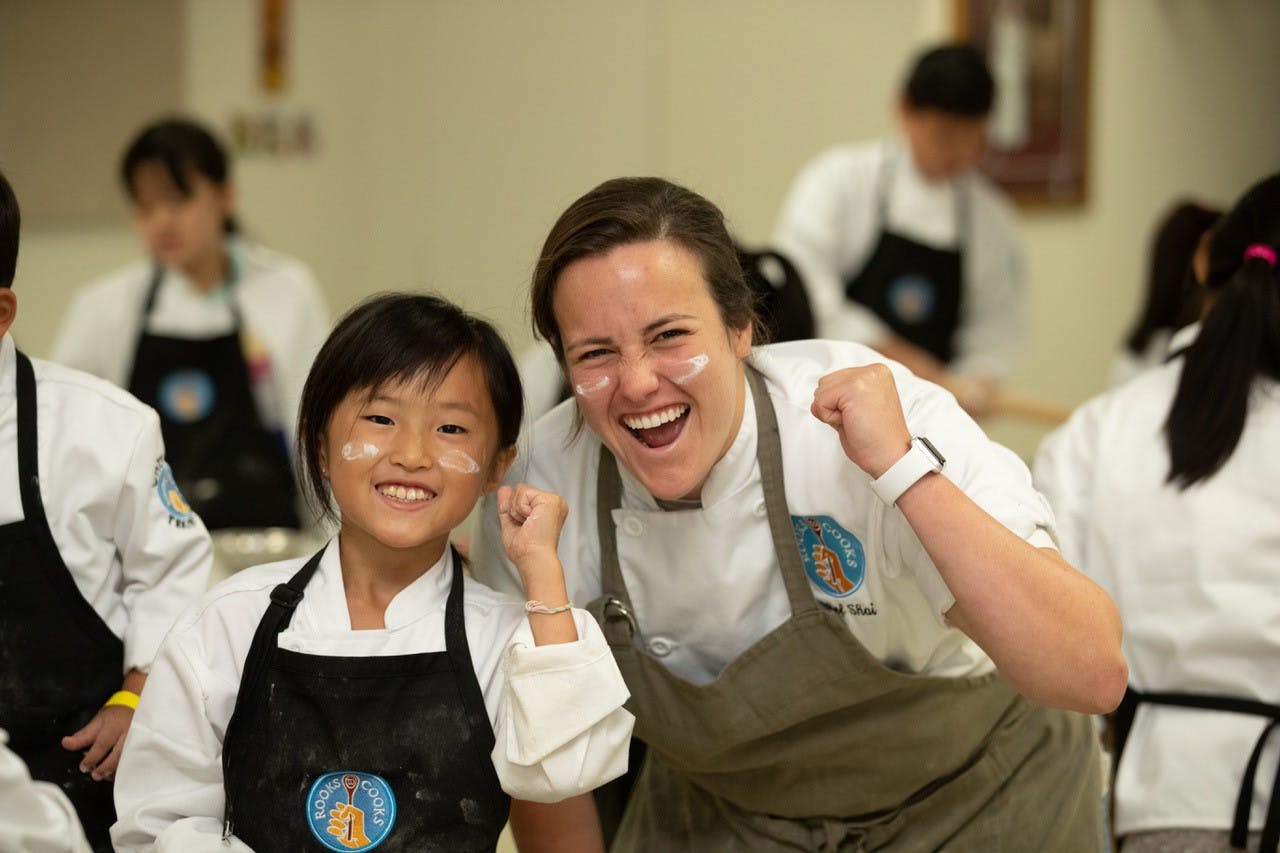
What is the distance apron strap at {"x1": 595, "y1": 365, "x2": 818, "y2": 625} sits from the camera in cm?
153

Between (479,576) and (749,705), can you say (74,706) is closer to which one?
(479,576)

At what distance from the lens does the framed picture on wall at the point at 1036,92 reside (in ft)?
14.9

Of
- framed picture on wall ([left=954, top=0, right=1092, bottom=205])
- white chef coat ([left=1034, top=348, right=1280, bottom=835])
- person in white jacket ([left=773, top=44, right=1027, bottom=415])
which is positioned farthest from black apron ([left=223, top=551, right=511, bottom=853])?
framed picture on wall ([left=954, top=0, right=1092, bottom=205])

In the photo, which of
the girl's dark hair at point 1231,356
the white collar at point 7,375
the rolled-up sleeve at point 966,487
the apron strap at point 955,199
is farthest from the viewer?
the apron strap at point 955,199

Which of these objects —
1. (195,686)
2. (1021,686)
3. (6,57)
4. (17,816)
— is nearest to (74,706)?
(195,686)

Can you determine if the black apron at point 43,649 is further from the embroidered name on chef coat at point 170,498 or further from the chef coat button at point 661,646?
the chef coat button at point 661,646

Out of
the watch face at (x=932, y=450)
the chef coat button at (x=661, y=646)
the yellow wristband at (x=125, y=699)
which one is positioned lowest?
the yellow wristband at (x=125, y=699)

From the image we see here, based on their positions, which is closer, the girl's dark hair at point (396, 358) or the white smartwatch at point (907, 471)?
the white smartwatch at point (907, 471)

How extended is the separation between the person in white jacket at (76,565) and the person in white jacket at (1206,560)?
1.20 m

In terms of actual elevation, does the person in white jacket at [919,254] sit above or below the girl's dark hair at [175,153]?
below

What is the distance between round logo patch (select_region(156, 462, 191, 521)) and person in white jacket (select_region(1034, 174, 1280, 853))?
45.6 inches

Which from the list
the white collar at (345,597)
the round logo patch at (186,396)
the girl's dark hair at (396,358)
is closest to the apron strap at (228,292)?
the round logo patch at (186,396)

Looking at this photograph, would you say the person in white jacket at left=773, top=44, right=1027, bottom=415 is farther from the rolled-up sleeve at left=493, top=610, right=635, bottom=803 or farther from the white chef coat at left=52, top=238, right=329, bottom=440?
the rolled-up sleeve at left=493, top=610, right=635, bottom=803

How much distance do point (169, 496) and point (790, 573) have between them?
73cm
